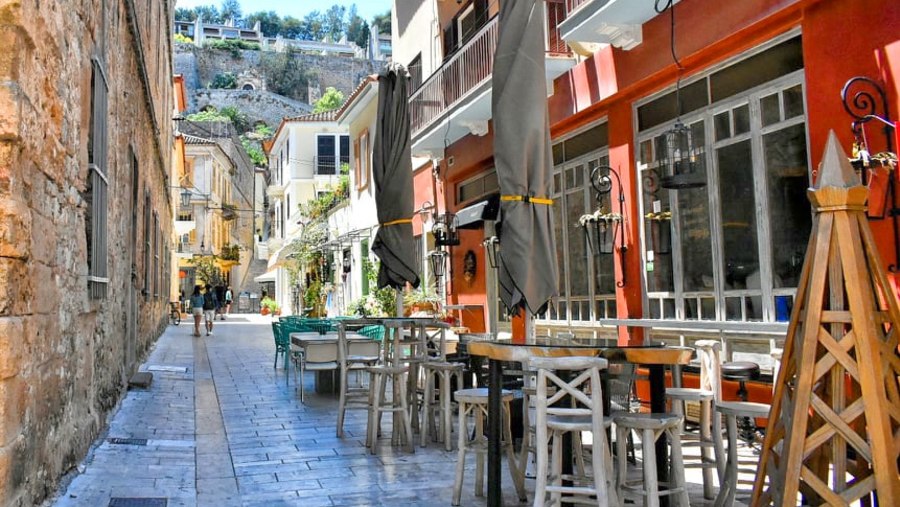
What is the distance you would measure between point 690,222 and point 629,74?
1904mm

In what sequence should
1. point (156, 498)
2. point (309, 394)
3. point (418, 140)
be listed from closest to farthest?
point (156, 498), point (309, 394), point (418, 140)

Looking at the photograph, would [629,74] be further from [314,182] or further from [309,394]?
[314,182]

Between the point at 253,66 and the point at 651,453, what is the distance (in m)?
93.2

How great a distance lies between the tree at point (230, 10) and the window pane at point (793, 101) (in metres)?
138

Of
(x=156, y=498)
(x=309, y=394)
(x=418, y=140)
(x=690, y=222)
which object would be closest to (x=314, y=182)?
(x=418, y=140)

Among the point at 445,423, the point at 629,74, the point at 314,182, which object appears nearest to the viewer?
the point at 445,423

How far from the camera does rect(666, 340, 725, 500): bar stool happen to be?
14.1 ft

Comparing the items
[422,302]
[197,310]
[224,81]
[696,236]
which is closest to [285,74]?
[224,81]

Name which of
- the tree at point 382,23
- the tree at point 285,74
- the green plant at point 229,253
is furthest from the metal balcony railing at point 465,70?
the tree at point 382,23

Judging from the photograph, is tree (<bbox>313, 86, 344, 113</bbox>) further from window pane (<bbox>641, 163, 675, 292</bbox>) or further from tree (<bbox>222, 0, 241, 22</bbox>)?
tree (<bbox>222, 0, 241, 22</bbox>)

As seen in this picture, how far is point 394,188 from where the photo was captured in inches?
286

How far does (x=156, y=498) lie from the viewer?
14.7 feet

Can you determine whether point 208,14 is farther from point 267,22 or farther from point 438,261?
point 438,261

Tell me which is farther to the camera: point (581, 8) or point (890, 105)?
point (581, 8)
